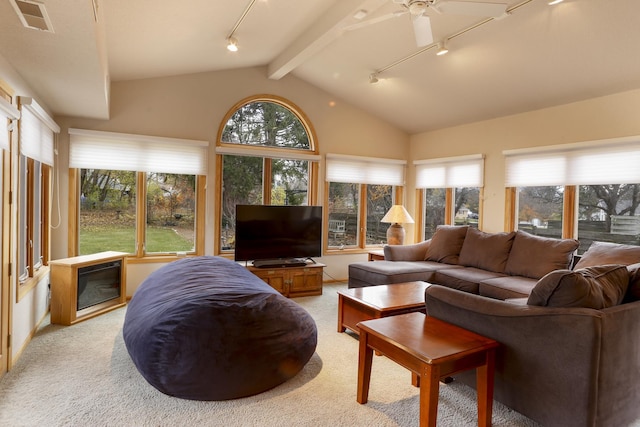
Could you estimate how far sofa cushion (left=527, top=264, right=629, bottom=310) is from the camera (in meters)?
1.87

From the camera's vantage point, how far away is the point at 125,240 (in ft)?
15.4

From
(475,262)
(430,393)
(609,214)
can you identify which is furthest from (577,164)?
(430,393)

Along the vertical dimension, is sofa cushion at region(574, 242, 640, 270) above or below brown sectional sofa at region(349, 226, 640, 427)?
above

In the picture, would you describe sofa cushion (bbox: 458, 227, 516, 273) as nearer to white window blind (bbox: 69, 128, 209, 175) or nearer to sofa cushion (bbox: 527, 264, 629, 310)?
sofa cushion (bbox: 527, 264, 629, 310)

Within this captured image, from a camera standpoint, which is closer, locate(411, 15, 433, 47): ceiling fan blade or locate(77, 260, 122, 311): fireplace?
locate(411, 15, 433, 47): ceiling fan blade

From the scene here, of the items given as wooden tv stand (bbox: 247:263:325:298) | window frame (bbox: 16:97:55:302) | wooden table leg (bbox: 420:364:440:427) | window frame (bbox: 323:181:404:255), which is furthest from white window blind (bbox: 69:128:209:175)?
wooden table leg (bbox: 420:364:440:427)

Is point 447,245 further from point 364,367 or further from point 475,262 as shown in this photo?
point 364,367

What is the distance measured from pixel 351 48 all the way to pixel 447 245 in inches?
110

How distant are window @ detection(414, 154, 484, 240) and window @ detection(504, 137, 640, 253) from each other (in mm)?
558

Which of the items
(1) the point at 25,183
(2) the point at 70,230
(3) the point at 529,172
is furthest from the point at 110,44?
(3) the point at 529,172

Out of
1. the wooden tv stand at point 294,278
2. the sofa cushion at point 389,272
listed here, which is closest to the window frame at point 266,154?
the wooden tv stand at point 294,278

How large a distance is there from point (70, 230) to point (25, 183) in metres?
1.11

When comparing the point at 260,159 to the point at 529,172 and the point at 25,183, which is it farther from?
the point at 529,172

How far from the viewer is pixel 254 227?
477cm
